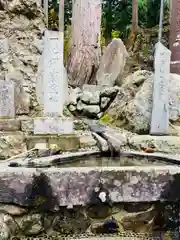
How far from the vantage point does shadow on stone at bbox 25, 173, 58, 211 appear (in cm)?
189

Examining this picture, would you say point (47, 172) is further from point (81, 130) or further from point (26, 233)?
point (81, 130)

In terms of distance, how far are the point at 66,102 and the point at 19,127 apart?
180cm

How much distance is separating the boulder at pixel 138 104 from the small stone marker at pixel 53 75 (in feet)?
4.65

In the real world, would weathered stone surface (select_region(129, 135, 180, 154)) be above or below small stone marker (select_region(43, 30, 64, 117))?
below

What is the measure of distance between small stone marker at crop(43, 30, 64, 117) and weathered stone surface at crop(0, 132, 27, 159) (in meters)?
0.79

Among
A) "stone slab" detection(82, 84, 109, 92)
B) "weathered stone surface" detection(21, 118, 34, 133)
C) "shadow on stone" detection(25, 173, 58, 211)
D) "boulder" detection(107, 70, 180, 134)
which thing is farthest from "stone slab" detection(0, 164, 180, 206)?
"stone slab" detection(82, 84, 109, 92)

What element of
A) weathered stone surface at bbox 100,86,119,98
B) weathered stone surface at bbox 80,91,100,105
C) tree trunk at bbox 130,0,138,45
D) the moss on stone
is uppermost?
tree trunk at bbox 130,0,138,45

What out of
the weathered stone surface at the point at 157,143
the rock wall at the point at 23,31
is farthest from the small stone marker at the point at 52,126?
the rock wall at the point at 23,31

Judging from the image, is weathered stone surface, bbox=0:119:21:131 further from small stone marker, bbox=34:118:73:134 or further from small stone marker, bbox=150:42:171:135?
small stone marker, bbox=150:42:171:135

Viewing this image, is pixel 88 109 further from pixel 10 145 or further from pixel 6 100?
pixel 10 145

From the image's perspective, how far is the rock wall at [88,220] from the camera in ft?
6.20

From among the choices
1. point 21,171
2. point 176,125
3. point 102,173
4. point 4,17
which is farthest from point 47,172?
point 4,17

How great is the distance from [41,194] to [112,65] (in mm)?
7515

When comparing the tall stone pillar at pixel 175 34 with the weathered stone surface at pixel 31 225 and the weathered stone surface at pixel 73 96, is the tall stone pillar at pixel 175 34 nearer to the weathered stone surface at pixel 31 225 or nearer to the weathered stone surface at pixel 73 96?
the weathered stone surface at pixel 73 96
